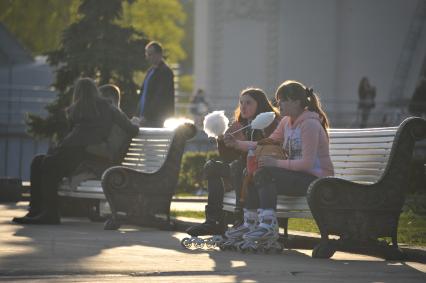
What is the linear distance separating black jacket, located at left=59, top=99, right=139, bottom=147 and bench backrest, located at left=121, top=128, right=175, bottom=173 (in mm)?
170

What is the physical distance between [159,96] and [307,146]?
18.3 feet

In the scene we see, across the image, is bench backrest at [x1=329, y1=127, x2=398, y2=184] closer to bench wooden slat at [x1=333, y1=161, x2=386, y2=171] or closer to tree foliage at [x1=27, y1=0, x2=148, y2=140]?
bench wooden slat at [x1=333, y1=161, x2=386, y2=171]

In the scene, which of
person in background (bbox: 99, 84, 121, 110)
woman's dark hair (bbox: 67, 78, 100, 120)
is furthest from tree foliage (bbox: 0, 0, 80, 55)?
woman's dark hair (bbox: 67, 78, 100, 120)

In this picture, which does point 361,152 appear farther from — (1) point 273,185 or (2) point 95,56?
(2) point 95,56

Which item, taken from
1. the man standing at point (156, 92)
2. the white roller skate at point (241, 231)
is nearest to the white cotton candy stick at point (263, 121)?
the white roller skate at point (241, 231)

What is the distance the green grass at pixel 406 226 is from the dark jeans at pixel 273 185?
1.17 meters

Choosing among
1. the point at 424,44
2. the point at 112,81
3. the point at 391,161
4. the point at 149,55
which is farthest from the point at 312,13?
the point at 391,161

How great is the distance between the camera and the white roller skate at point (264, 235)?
34.0ft

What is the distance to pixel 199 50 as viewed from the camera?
4625cm

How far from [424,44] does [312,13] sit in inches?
156

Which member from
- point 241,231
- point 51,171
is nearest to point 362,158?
point 241,231

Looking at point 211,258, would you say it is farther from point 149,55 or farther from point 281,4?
point 281,4

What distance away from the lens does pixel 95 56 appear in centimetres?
2339

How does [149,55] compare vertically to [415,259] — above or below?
above
